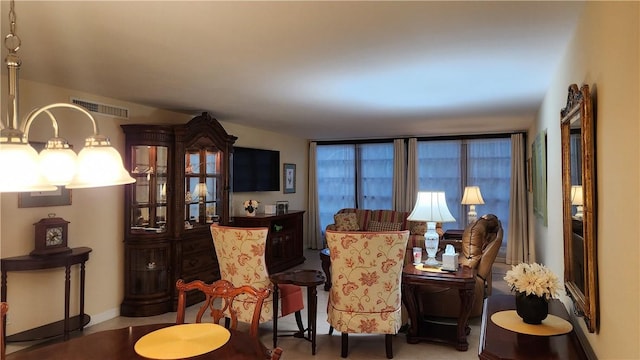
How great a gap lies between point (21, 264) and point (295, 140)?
5.49 metres

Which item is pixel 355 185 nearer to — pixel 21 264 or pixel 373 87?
pixel 373 87

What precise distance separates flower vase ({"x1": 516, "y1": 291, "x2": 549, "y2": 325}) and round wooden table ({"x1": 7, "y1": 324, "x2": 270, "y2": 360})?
129 cm

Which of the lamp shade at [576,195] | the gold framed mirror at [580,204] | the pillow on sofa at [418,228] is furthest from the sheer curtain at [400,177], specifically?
the lamp shade at [576,195]

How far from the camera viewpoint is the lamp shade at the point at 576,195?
185 cm

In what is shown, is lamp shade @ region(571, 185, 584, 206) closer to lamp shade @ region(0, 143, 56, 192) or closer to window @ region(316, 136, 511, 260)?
lamp shade @ region(0, 143, 56, 192)

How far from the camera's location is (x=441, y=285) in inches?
134

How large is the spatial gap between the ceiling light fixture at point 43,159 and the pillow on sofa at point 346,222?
5.60 m

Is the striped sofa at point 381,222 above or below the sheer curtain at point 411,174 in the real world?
below

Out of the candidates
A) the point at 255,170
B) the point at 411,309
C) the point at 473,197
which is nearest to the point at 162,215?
the point at 255,170


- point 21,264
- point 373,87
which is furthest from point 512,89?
point 21,264

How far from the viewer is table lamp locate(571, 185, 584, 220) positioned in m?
1.84

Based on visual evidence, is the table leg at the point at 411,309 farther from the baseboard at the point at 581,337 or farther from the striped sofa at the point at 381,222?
the striped sofa at the point at 381,222

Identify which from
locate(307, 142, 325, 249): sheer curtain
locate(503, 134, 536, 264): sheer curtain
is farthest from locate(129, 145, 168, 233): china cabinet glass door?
locate(503, 134, 536, 264): sheer curtain

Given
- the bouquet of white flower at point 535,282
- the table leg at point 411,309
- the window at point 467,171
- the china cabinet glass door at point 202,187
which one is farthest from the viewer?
the window at point 467,171
